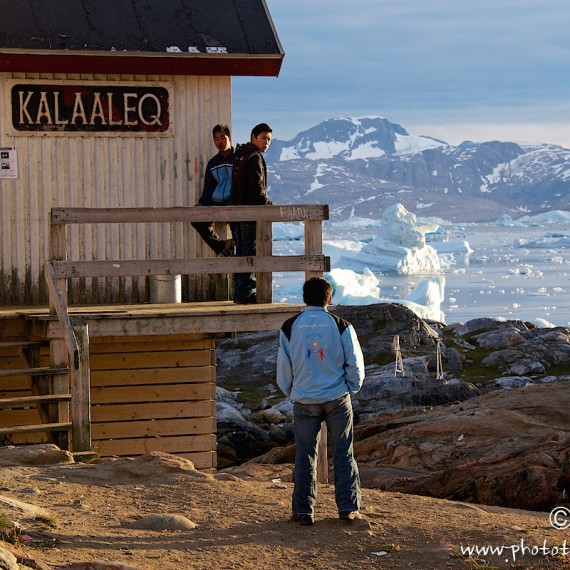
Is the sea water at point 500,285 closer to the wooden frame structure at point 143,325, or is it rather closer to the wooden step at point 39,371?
the wooden frame structure at point 143,325

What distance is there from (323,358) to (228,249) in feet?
16.8

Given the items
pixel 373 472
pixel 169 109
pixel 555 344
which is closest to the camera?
pixel 373 472

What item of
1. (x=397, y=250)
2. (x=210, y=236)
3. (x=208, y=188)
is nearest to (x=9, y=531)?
(x=210, y=236)

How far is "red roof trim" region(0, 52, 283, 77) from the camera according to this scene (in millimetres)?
12789

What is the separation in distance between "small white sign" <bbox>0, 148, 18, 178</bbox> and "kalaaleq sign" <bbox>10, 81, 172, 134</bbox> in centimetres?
26

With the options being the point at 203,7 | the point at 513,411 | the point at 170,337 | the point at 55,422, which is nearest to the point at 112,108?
the point at 203,7

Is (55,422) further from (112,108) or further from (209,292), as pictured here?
(112,108)

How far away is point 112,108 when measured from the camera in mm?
13273

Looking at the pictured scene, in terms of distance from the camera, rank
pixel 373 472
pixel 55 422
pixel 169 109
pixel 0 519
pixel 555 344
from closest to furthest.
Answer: pixel 0 519
pixel 55 422
pixel 373 472
pixel 169 109
pixel 555 344

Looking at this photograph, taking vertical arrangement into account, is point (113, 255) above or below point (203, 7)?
below

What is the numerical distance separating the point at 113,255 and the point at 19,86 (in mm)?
2135

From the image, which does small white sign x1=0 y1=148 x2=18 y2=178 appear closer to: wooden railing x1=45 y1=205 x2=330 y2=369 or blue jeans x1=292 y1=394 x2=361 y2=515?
wooden railing x1=45 y1=205 x2=330 y2=369

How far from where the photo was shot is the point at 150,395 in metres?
13.2

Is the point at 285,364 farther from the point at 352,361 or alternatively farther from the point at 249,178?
the point at 249,178
